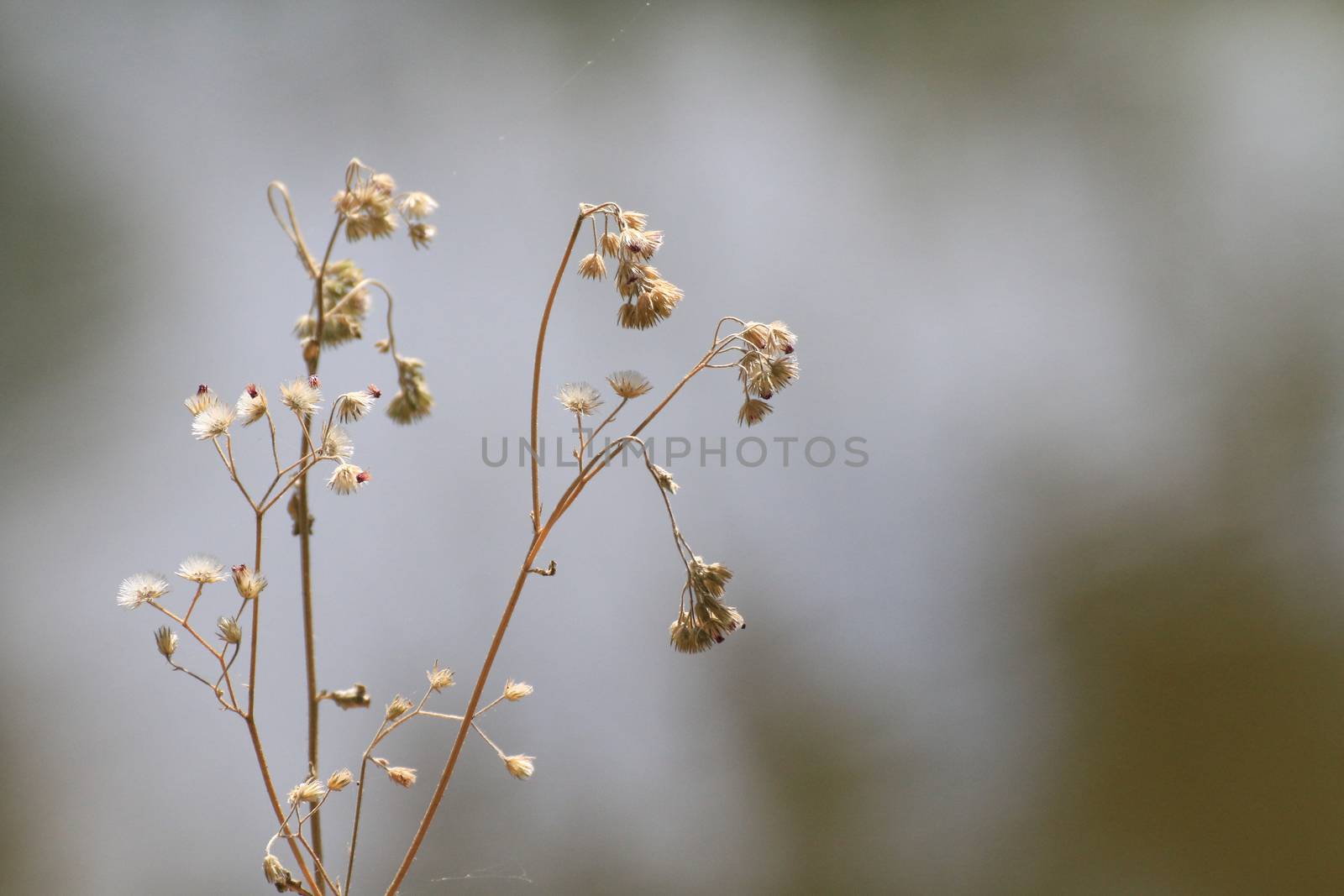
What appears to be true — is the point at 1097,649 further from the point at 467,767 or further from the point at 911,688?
the point at 467,767

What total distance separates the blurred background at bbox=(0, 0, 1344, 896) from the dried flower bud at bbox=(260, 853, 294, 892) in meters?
0.49

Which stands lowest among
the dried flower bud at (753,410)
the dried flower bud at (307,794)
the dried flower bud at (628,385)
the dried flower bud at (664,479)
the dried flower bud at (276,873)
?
the dried flower bud at (276,873)

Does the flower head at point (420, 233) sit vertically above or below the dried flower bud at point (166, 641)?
above

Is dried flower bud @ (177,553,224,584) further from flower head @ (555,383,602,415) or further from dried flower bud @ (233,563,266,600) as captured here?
flower head @ (555,383,602,415)

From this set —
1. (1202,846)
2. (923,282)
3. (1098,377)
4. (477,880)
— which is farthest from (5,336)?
(1202,846)

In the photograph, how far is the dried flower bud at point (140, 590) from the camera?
1.33ft

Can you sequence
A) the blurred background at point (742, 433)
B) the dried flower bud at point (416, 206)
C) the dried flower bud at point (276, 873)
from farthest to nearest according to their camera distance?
the blurred background at point (742, 433) < the dried flower bud at point (416, 206) < the dried flower bud at point (276, 873)

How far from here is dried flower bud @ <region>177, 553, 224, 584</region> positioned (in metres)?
0.40

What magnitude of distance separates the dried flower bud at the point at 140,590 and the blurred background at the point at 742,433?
46 cm

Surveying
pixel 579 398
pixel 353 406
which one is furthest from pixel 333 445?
pixel 579 398

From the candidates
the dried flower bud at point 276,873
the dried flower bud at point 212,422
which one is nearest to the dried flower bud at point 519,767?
the dried flower bud at point 276,873

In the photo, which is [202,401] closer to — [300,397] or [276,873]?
[300,397]

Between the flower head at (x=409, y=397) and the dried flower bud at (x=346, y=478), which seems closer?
the dried flower bud at (x=346, y=478)

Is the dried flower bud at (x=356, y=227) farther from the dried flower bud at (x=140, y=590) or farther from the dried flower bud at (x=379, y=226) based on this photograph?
→ the dried flower bud at (x=140, y=590)
